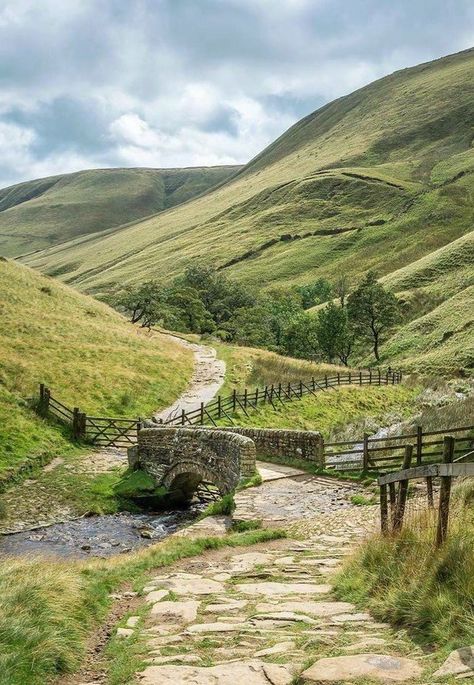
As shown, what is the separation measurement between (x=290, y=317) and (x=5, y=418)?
194 ft

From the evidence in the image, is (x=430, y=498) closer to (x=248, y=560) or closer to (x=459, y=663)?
(x=248, y=560)

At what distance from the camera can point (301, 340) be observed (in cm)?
7056

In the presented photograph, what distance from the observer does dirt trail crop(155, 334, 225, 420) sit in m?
38.3

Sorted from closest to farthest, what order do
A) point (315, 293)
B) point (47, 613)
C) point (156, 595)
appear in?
point (47, 613), point (156, 595), point (315, 293)

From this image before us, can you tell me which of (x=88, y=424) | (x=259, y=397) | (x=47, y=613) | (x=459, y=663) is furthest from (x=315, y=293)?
(x=459, y=663)

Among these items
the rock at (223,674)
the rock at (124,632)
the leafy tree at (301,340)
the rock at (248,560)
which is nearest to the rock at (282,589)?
the rock at (248,560)

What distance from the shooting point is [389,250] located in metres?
129

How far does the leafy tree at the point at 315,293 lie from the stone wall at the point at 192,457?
283 ft

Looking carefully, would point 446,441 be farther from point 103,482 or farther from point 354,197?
point 354,197

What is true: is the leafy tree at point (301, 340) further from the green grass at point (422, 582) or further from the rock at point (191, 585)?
the green grass at point (422, 582)

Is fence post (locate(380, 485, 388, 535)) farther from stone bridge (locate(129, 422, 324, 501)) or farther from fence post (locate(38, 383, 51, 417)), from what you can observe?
fence post (locate(38, 383, 51, 417))

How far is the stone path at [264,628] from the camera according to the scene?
5.66 meters

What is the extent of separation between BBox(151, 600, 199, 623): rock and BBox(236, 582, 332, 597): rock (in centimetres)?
99

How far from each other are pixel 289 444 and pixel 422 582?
17401mm
